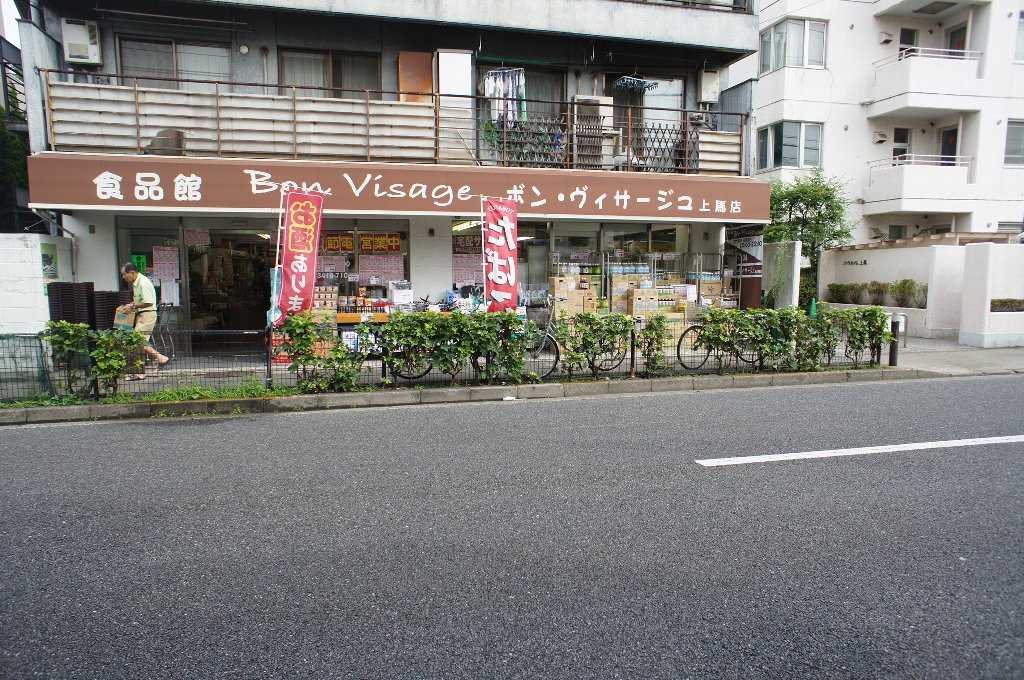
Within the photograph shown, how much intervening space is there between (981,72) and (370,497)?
26.7 m

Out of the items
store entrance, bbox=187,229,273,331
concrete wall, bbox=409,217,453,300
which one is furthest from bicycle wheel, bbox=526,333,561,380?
store entrance, bbox=187,229,273,331

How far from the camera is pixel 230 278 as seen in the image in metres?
13.6

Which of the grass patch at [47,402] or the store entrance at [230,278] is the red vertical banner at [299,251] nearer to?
the grass patch at [47,402]

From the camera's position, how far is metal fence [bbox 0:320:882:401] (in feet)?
27.5

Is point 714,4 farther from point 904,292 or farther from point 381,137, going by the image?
point 904,292

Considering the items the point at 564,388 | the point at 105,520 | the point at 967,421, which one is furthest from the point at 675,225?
the point at 105,520

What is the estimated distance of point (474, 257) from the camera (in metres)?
13.9

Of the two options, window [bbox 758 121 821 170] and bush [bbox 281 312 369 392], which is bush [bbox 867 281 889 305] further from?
bush [bbox 281 312 369 392]

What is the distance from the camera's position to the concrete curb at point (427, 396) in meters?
8.14

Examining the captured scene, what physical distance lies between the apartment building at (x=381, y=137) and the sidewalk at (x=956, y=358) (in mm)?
3579

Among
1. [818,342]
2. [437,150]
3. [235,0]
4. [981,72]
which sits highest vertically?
Result: [981,72]

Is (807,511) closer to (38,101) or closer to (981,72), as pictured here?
(38,101)

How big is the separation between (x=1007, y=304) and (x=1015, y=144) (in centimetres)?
1183

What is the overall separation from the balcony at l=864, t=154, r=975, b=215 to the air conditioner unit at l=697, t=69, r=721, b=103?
10.4 meters
